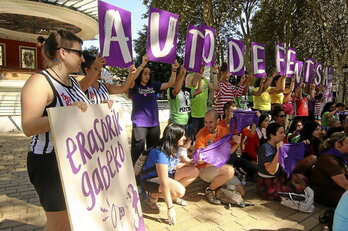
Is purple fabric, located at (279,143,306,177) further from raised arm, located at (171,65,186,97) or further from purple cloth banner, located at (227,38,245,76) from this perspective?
purple cloth banner, located at (227,38,245,76)

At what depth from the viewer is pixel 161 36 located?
3859 millimetres

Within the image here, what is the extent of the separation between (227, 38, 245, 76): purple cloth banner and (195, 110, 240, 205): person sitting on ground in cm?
175

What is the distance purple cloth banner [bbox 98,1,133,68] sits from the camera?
3141 millimetres

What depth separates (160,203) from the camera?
3641mm

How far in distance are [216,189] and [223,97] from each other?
214cm

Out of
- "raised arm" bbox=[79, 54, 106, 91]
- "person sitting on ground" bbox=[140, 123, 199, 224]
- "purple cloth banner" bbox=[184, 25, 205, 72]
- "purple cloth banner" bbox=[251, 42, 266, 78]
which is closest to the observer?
"raised arm" bbox=[79, 54, 106, 91]

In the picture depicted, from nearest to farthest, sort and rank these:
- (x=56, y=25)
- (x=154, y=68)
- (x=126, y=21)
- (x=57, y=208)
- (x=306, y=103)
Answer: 1. (x=57, y=208)
2. (x=126, y=21)
3. (x=306, y=103)
4. (x=56, y=25)
5. (x=154, y=68)

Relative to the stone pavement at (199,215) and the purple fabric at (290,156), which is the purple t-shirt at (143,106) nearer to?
the stone pavement at (199,215)

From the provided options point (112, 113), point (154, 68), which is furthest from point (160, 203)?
point (154, 68)

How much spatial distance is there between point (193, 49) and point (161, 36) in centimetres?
79

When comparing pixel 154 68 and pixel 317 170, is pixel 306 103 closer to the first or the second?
pixel 317 170

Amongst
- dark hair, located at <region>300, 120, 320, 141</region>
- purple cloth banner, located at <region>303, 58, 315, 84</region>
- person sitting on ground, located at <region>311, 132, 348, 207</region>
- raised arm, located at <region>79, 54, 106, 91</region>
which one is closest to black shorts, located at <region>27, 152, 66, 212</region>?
raised arm, located at <region>79, 54, 106, 91</region>

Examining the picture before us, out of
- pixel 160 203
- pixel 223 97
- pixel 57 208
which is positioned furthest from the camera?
pixel 223 97

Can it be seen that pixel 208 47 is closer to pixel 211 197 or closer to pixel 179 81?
pixel 179 81
